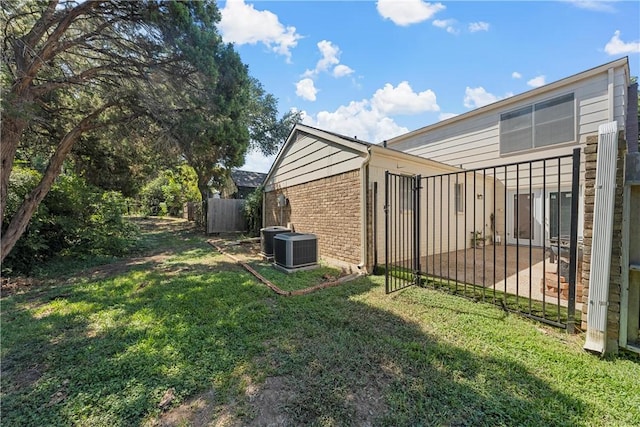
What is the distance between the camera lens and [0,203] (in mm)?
4828

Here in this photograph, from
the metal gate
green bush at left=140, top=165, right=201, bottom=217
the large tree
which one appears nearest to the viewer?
the metal gate

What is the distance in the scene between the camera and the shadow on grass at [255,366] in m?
1.86

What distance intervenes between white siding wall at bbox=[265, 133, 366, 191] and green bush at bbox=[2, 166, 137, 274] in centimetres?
540

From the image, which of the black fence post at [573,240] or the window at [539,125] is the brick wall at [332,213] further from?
the window at [539,125]

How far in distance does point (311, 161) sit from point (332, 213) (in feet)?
6.37

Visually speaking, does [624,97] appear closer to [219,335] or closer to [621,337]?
[621,337]

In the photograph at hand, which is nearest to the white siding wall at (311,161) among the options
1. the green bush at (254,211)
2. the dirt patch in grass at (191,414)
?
the green bush at (254,211)

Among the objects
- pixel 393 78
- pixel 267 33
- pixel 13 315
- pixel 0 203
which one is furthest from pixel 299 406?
pixel 393 78

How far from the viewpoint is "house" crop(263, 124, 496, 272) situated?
568cm

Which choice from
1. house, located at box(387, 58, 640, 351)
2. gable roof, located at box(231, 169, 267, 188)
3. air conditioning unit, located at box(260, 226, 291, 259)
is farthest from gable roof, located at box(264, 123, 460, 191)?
gable roof, located at box(231, 169, 267, 188)

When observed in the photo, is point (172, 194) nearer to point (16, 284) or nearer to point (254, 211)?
point (254, 211)

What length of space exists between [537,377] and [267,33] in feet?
26.9

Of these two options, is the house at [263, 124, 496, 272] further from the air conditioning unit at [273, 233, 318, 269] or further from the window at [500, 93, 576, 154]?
the window at [500, 93, 576, 154]

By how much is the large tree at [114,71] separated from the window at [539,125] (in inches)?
344
